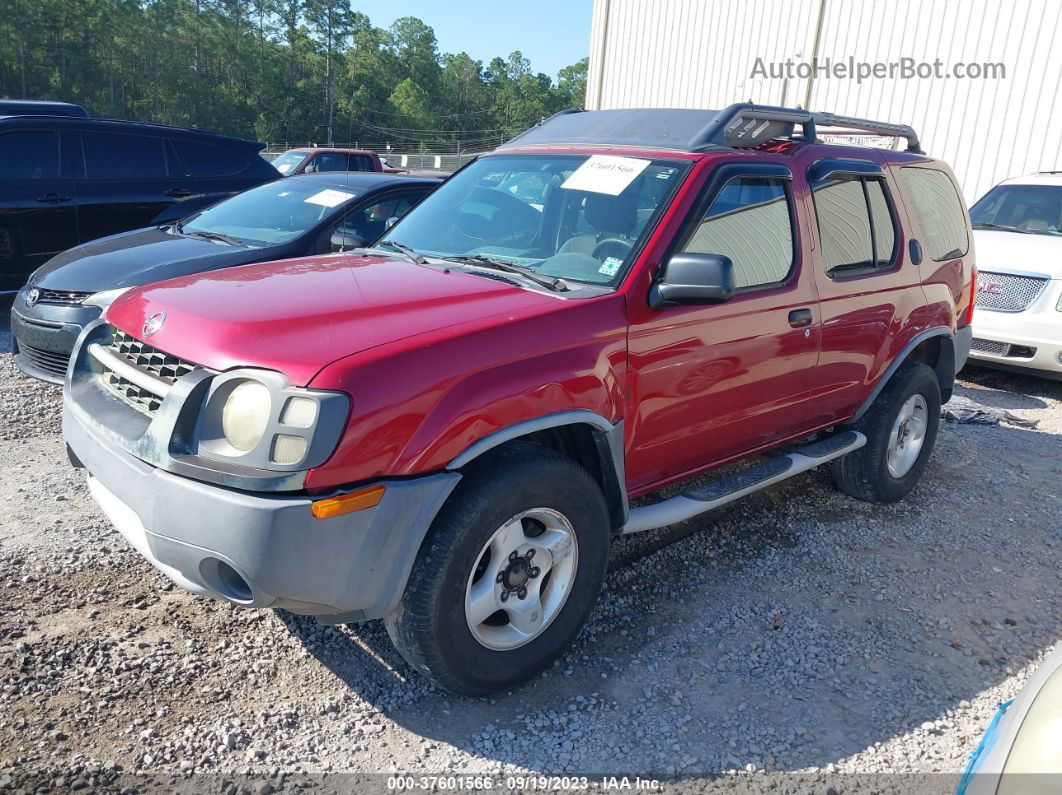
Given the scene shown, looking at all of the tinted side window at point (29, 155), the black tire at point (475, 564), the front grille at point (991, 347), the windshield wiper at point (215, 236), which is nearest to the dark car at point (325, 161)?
the tinted side window at point (29, 155)

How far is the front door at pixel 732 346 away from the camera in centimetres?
313

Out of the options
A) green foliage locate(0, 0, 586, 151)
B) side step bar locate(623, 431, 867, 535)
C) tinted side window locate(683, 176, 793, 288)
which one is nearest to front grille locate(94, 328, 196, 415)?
side step bar locate(623, 431, 867, 535)

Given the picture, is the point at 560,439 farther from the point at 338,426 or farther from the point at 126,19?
the point at 126,19

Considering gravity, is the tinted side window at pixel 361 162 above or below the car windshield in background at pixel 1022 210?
below

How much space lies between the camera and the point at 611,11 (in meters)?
18.8

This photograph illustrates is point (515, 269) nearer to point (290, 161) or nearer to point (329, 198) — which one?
point (329, 198)

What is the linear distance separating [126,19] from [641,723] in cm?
7110

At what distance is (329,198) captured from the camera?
626cm

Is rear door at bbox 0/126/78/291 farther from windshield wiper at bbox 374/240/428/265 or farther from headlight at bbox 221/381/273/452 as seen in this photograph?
headlight at bbox 221/381/273/452

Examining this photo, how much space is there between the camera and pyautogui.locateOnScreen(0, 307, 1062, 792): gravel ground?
2.57 meters

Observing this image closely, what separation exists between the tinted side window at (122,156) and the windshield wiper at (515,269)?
600cm

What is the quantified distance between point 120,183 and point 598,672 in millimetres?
7177

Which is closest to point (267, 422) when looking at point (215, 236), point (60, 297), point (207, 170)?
point (60, 297)

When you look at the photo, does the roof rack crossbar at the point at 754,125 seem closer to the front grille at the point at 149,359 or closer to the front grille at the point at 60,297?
the front grille at the point at 149,359
